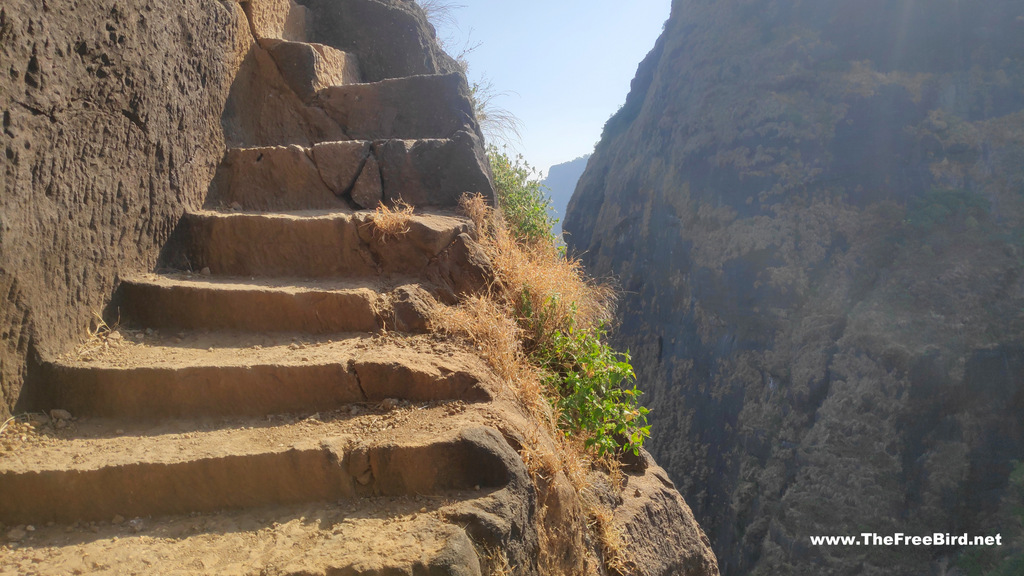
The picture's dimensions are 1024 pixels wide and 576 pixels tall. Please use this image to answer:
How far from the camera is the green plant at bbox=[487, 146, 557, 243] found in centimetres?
494

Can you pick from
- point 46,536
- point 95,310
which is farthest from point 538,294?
point 46,536

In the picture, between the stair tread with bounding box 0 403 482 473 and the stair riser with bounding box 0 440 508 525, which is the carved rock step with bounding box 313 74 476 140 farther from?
the stair riser with bounding box 0 440 508 525

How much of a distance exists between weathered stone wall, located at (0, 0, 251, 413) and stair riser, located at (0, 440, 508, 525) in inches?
18.5

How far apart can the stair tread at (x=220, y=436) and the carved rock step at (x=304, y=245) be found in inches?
44.3

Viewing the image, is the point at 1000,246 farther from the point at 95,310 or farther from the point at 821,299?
the point at 95,310

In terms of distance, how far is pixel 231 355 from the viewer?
2.74 metres

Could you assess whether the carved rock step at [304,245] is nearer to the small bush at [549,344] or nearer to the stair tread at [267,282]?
the stair tread at [267,282]

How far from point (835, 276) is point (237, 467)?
17.1 m

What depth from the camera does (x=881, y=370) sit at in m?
14.4

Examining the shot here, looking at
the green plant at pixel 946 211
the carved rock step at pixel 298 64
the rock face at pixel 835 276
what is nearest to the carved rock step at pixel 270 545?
the carved rock step at pixel 298 64

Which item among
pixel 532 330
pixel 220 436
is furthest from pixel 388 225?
pixel 220 436

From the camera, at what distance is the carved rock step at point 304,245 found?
3.49 metres

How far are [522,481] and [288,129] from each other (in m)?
3.52

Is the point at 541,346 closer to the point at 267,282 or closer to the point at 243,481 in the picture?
the point at 267,282
